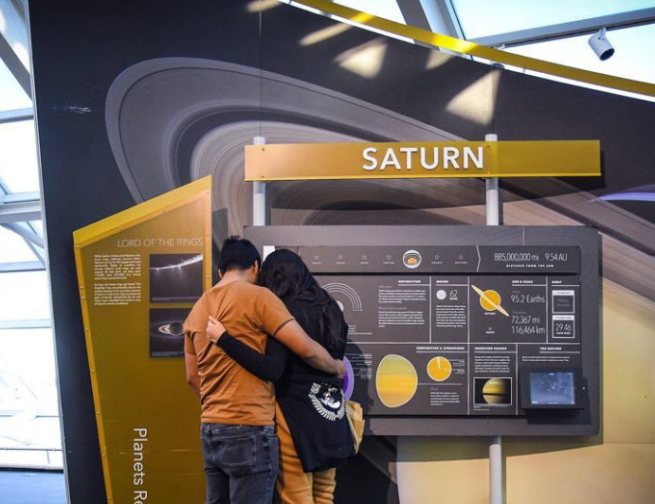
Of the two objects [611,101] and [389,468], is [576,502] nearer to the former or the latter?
[389,468]

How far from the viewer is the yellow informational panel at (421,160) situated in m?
3.42

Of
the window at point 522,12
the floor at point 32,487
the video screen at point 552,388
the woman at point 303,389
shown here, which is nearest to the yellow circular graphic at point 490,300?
the video screen at point 552,388

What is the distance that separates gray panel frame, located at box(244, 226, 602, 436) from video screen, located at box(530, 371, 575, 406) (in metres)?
0.09

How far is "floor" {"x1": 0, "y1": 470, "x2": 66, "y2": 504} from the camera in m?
4.98

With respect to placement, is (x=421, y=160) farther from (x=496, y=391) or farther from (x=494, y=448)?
(x=494, y=448)

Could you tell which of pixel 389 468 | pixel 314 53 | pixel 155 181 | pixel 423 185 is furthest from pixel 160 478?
pixel 314 53

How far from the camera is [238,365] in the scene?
98.8 inches

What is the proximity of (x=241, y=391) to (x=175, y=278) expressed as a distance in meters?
1.16

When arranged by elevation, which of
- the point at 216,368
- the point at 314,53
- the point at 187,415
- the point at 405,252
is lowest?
the point at 187,415

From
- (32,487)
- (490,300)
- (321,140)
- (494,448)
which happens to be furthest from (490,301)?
(32,487)

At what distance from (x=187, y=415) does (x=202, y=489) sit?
34 cm

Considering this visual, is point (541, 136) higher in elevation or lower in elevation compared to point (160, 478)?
higher

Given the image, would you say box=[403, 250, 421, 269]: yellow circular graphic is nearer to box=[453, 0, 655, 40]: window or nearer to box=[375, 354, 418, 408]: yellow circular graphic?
box=[375, 354, 418, 408]: yellow circular graphic

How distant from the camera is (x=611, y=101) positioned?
3.54 meters
